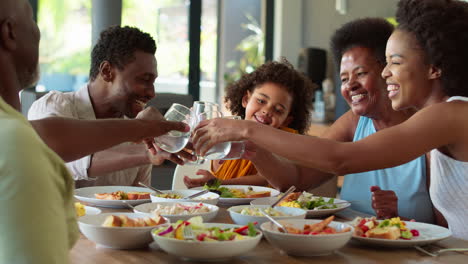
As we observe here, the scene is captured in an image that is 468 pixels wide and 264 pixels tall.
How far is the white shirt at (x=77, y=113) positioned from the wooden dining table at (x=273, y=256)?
0.92 meters

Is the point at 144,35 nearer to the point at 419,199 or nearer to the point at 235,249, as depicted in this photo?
the point at 419,199

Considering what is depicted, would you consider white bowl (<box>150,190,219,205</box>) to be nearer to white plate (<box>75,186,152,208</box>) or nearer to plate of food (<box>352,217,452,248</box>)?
white plate (<box>75,186,152,208</box>)

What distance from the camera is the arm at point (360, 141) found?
161 cm

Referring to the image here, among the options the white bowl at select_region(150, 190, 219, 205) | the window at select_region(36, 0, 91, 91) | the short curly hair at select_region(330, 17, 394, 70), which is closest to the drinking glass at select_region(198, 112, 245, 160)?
the white bowl at select_region(150, 190, 219, 205)

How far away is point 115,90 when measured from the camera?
8.34 ft

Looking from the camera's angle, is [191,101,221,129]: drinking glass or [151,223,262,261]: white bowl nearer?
[151,223,262,261]: white bowl

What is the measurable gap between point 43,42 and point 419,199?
4908 millimetres

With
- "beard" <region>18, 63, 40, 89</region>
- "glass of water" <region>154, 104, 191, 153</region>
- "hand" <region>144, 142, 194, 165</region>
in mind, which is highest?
"beard" <region>18, 63, 40, 89</region>

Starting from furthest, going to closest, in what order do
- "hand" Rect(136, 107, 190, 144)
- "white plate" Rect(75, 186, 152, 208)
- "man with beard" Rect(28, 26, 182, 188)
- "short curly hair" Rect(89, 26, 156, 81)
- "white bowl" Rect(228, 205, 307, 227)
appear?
"short curly hair" Rect(89, 26, 156, 81)
"man with beard" Rect(28, 26, 182, 188)
"white plate" Rect(75, 186, 152, 208)
"hand" Rect(136, 107, 190, 144)
"white bowl" Rect(228, 205, 307, 227)

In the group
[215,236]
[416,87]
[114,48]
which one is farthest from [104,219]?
[114,48]

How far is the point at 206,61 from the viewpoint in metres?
6.98

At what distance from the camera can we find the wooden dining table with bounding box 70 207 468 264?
1253 millimetres

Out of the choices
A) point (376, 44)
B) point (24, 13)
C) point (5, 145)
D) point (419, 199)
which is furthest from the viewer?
point (376, 44)

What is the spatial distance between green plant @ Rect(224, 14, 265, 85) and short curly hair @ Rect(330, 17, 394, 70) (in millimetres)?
4744
